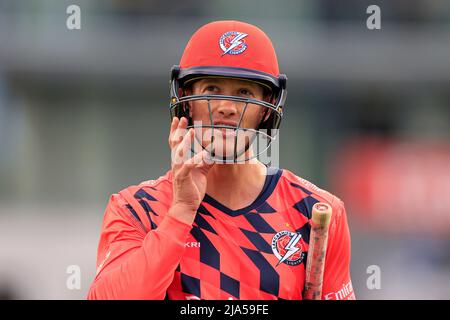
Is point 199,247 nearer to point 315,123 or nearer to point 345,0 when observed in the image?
point 315,123

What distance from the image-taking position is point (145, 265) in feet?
7.05

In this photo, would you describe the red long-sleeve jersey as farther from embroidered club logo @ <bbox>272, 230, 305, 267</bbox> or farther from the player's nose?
the player's nose

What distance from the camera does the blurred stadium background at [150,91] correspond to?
10172 mm

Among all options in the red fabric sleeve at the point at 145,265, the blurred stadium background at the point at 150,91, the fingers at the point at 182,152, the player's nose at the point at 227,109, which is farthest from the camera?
the blurred stadium background at the point at 150,91

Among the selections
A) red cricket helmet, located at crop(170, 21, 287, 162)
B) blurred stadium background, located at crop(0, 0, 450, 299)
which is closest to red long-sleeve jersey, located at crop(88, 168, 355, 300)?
red cricket helmet, located at crop(170, 21, 287, 162)

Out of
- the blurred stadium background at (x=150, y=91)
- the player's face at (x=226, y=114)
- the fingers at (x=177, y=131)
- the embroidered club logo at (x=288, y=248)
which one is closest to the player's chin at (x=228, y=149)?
the player's face at (x=226, y=114)

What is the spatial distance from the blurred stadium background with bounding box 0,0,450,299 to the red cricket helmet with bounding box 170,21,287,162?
7329 millimetres

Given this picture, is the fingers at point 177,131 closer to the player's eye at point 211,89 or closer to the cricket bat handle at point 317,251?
the player's eye at point 211,89

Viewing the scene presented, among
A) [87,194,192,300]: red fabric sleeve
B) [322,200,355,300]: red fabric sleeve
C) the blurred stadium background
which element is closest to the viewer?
[87,194,192,300]: red fabric sleeve

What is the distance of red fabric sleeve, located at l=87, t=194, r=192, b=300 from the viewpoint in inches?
84.3

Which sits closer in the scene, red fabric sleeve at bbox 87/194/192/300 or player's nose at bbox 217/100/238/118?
red fabric sleeve at bbox 87/194/192/300

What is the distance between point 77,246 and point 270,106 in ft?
24.0

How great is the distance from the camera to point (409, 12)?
10680 mm

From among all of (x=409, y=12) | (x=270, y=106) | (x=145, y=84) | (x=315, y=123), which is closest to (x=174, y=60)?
(x=145, y=84)
